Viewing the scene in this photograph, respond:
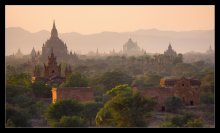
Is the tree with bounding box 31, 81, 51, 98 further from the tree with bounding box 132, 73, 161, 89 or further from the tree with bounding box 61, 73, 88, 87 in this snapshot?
the tree with bounding box 132, 73, 161, 89

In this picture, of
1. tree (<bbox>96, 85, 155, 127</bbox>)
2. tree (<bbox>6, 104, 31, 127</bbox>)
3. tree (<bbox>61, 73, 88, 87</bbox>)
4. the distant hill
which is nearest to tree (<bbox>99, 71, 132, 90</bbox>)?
tree (<bbox>61, 73, 88, 87</bbox>)

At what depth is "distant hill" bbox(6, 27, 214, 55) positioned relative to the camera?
55.6 metres

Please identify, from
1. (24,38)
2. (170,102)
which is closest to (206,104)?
(170,102)

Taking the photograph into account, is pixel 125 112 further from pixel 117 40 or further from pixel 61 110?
pixel 117 40

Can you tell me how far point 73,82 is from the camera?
79.3ft

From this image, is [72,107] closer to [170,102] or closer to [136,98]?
[136,98]

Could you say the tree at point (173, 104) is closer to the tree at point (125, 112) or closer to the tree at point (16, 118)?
the tree at point (125, 112)

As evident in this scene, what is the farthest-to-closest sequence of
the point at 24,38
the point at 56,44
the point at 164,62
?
the point at 24,38, the point at 56,44, the point at 164,62

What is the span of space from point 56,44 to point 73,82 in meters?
29.2

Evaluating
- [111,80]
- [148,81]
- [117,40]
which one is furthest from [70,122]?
[117,40]

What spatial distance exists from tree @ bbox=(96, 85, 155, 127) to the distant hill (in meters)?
33.6

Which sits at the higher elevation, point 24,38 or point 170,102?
point 24,38

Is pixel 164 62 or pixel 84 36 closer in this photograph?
pixel 164 62
